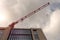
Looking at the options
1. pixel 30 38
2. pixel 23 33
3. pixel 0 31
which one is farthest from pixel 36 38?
pixel 0 31

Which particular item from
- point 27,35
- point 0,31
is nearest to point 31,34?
point 27,35

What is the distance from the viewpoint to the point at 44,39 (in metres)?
132

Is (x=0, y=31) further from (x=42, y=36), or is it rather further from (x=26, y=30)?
(x=42, y=36)

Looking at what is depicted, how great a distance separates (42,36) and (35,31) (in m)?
10.5

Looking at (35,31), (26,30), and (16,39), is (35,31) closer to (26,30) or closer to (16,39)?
(26,30)

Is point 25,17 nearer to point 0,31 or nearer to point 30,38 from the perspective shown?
point 30,38

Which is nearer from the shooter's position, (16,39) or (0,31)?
(16,39)

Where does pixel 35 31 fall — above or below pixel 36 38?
above

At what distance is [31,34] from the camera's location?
453 feet

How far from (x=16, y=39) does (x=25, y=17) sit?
1914cm

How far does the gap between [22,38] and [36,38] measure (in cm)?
1163

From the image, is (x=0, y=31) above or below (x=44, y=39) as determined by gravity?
above

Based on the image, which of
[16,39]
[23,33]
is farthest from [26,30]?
[16,39]

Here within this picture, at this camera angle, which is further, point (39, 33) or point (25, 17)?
point (39, 33)
